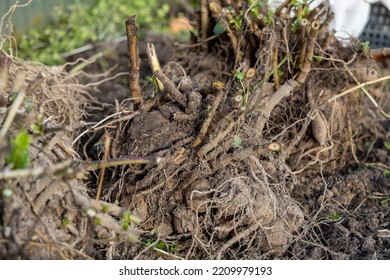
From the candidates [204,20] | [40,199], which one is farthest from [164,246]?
[204,20]

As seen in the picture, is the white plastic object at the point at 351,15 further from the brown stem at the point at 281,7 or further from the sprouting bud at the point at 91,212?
the sprouting bud at the point at 91,212

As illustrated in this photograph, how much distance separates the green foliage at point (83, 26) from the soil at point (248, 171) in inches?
45.6

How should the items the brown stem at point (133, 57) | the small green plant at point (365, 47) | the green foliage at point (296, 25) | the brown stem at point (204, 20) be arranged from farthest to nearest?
the brown stem at point (204, 20) < the small green plant at point (365, 47) < the green foliage at point (296, 25) < the brown stem at point (133, 57)

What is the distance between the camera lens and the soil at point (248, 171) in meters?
2.05

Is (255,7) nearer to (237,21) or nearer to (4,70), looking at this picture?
(237,21)

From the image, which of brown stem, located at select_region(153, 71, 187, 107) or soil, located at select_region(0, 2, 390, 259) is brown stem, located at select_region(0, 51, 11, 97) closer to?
soil, located at select_region(0, 2, 390, 259)

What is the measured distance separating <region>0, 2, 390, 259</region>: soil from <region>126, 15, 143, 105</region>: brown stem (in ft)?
0.14

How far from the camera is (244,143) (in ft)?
7.05

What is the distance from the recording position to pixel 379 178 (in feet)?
8.34

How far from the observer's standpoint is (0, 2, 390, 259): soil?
2.05 m

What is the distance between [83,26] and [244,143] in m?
2.11

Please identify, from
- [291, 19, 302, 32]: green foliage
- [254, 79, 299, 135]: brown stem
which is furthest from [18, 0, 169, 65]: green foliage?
[254, 79, 299, 135]: brown stem

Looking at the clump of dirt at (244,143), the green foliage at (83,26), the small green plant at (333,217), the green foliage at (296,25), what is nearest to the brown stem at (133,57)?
the clump of dirt at (244,143)
